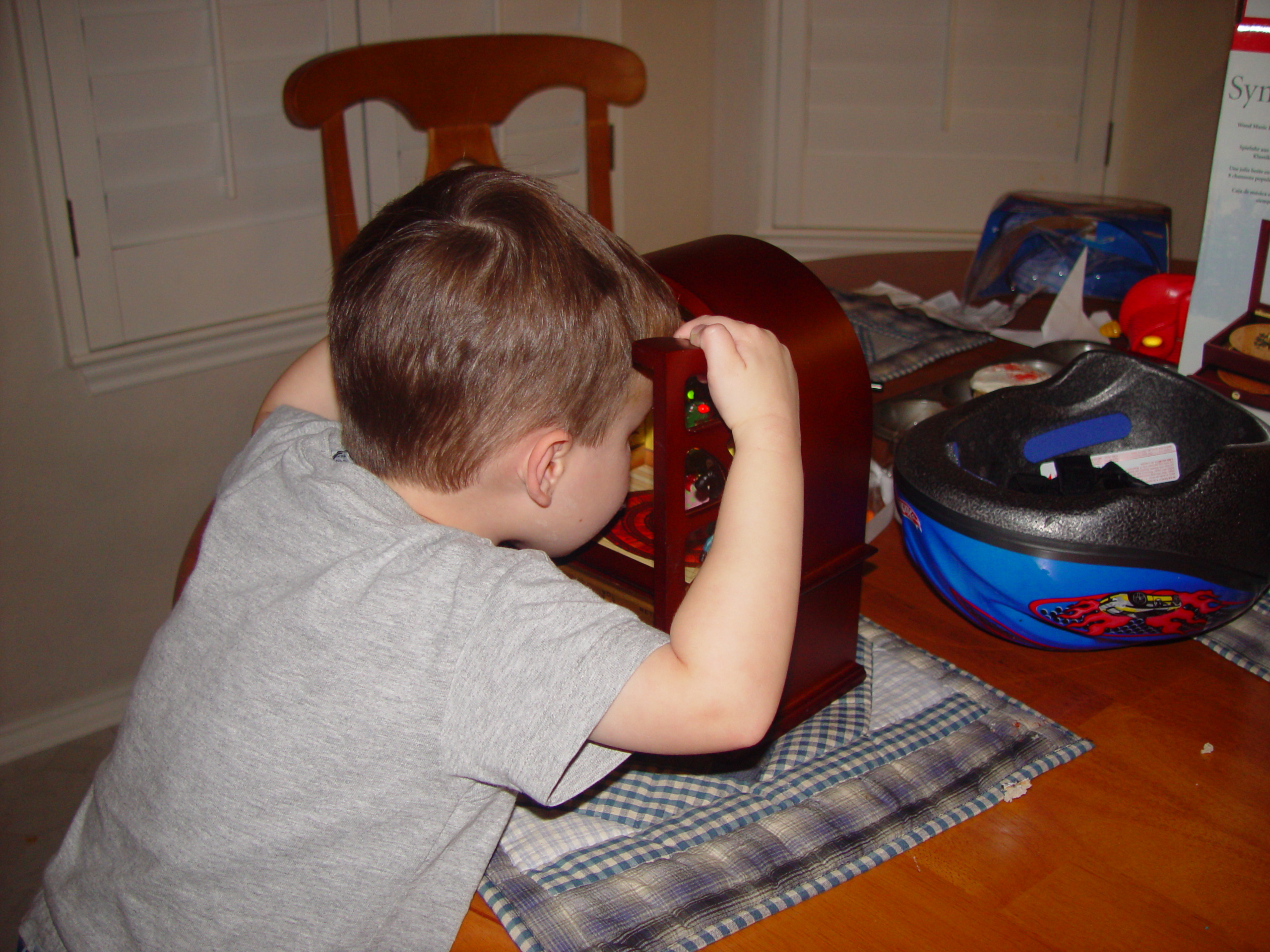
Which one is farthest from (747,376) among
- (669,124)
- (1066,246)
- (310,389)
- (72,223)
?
(669,124)

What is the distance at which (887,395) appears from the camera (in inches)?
45.6

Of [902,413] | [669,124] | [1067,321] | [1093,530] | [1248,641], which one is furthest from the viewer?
[669,124]

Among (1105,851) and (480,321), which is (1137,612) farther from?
(480,321)

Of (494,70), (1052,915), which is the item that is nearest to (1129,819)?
(1052,915)

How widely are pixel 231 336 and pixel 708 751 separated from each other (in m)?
1.58

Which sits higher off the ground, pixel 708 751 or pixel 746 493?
pixel 746 493

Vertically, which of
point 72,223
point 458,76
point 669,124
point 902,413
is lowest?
point 902,413

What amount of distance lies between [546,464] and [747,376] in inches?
5.8

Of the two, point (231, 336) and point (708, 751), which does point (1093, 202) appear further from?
point (231, 336)

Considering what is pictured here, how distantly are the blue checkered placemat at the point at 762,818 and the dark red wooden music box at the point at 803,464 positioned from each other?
0.16 feet

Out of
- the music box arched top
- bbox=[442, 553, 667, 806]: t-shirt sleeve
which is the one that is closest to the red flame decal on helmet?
bbox=[442, 553, 667, 806]: t-shirt sleeve

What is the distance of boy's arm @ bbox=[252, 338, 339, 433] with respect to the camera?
3.05 feet

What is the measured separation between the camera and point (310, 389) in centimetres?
93

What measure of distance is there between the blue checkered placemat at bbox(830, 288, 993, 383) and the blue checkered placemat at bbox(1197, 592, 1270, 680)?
0.46m
